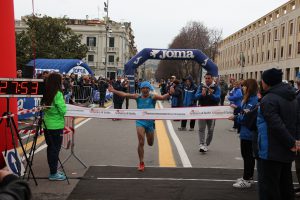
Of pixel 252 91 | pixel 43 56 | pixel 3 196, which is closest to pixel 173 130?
pixel 252 91

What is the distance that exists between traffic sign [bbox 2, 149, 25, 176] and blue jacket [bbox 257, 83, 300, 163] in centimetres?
378

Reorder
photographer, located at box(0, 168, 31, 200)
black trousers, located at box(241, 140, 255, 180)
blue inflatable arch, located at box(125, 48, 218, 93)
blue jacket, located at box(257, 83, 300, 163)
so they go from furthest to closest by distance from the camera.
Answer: blue inflatable arch, located at box(125, 48, 218, 93) < black trousers, located at box(241, 140, 255, 180) < blue jacket, located at box(257, 83, 300, 163) < photographer, located at box(0, 168, 31, 200)

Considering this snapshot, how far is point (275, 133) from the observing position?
4820 mm

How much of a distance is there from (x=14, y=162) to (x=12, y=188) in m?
4.73

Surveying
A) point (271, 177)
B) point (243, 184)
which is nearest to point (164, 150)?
point (243, 184)

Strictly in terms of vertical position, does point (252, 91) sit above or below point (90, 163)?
above

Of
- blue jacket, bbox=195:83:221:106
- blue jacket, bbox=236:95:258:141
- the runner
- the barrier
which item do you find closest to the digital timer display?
the runner

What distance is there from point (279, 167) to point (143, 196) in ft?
7.01

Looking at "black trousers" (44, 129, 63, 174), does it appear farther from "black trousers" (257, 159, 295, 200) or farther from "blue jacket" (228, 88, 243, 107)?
"blue jacket" (228, 88, 243, 107)

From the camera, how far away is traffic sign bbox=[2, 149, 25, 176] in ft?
21.0

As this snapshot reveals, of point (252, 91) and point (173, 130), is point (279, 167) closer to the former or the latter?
point (252, 91)

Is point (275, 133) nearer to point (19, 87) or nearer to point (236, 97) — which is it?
point (19, 87)

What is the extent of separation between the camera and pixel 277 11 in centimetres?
6681

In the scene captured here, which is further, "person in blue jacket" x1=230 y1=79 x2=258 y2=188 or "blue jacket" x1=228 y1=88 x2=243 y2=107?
"blue jacket" x1=228 y1=88 x2=243 y2=107
